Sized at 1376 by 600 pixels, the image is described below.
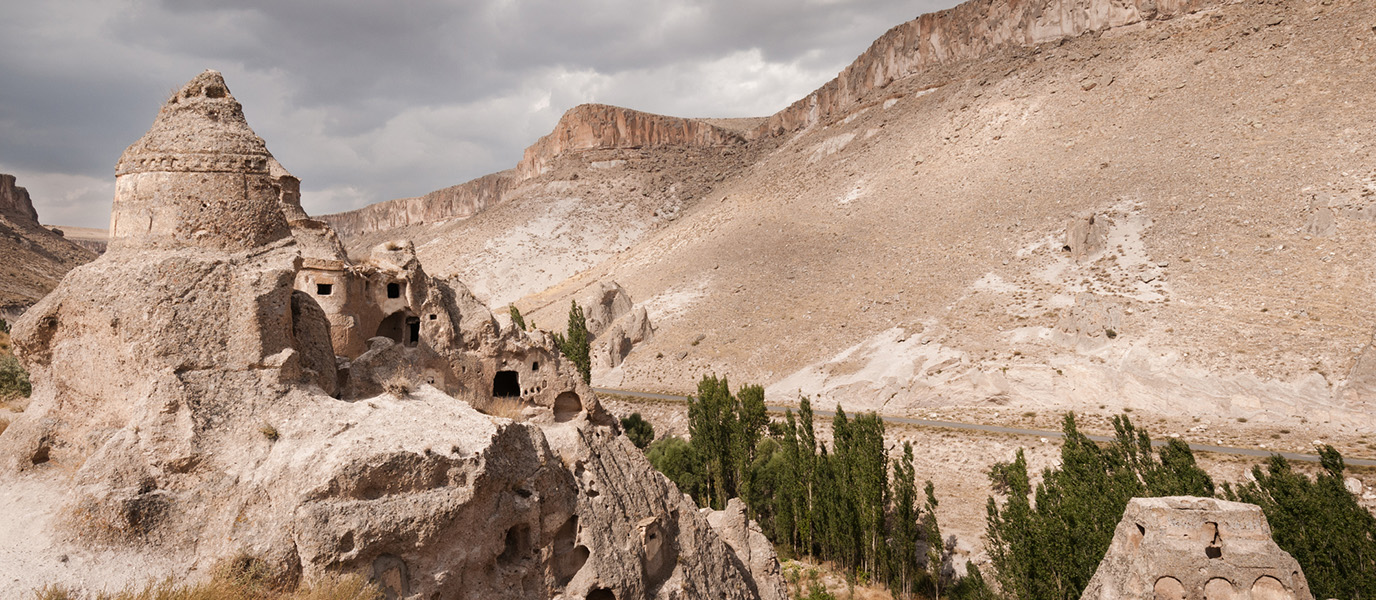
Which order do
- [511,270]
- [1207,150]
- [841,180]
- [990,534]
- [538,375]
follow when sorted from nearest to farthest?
1. [538,375]
2. [990,534]
3. [1207,150]
4. [841,180]
5. [511,270]

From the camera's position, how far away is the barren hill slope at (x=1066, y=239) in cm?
3459

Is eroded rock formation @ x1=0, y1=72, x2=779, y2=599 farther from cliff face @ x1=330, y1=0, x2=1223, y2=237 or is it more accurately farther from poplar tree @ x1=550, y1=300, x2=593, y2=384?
cliff face @ x1=330, y1=0, x2=1223, y2=237

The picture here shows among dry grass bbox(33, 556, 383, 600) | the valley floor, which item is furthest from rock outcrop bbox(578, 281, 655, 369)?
dry grass bbox(33, 556, 383, 600)

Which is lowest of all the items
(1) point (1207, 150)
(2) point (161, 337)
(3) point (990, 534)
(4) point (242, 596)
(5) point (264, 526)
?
(3) point (990, 534)

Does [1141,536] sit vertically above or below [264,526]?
below

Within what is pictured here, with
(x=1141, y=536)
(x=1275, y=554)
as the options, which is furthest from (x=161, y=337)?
(x=1275, y=554)

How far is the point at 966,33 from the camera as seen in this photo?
85.6 meters

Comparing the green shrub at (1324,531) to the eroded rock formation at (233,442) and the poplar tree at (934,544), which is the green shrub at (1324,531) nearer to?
the poplar tree at (934,544)

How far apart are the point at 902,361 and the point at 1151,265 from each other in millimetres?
16348

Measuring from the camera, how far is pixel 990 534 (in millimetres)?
20438

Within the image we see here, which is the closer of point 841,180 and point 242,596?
point 242,596

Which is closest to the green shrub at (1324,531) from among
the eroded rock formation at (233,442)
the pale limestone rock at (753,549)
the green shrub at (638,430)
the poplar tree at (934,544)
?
the poplar tree at (934,544)

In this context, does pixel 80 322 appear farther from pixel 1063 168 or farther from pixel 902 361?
pixel 1063 168

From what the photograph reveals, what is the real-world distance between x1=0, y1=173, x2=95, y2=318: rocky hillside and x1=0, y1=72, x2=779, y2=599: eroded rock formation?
1513 inches
